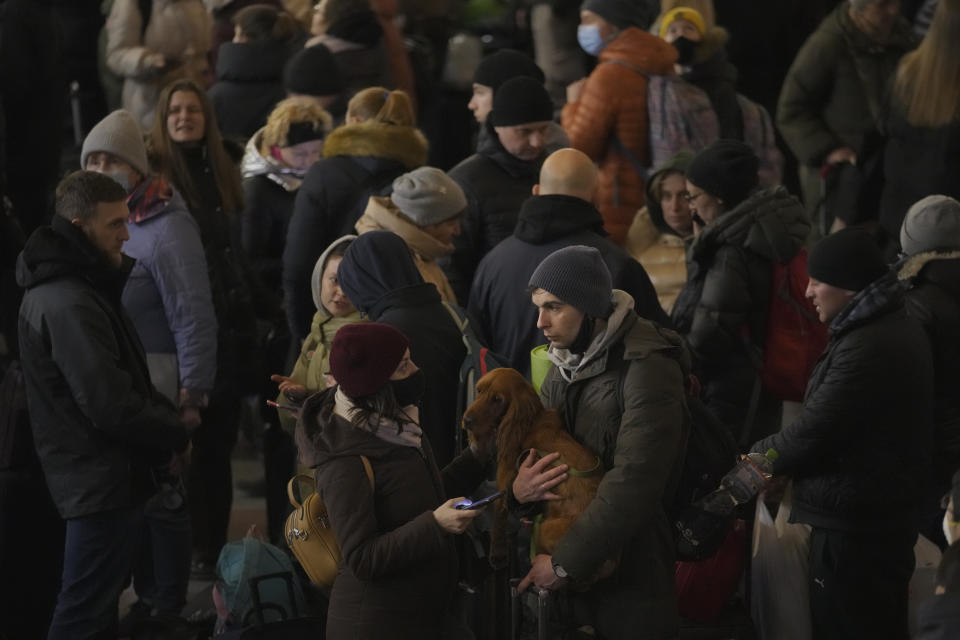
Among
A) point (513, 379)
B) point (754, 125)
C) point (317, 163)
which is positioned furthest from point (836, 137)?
point (513, 379)

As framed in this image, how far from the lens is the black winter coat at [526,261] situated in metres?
5.62

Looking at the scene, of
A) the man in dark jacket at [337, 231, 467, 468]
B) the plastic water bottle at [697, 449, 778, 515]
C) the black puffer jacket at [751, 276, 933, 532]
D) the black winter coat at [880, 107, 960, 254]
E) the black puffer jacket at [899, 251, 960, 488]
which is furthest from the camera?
the black winter coat at [880, 107, 960, 254]

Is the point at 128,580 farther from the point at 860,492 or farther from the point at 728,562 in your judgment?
the point at 860,492

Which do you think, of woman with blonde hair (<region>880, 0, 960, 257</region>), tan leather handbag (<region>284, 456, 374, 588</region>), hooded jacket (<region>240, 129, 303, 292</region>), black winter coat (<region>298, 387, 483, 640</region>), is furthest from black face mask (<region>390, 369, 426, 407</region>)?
woman with blonde hair (<region>880, 0, 960, 257</region>)

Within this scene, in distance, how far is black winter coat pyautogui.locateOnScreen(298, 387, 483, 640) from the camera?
4.02 meters

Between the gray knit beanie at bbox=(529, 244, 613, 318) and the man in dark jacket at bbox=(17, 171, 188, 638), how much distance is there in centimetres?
155

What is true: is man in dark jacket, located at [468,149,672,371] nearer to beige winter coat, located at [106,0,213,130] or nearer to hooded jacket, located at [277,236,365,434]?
hooded jacket, located at [277,236,365,434]

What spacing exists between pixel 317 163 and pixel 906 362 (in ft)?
9.59

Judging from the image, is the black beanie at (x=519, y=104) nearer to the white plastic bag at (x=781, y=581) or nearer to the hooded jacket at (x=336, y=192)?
the hooded jacket at (x=336, y=192)

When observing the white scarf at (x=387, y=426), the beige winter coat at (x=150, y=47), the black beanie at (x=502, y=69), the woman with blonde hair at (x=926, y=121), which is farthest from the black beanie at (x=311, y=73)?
the white scarf at (x=387, y=426)

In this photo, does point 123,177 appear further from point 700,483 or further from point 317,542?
point 700,483

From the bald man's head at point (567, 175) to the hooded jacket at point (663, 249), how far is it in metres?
0.90

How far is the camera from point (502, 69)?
23.7 ft

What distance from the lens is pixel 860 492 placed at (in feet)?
15.8
